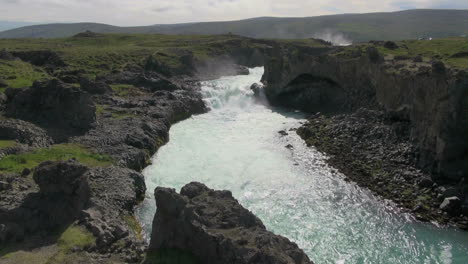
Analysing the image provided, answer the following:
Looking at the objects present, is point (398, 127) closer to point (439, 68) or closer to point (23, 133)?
point (439, 68)

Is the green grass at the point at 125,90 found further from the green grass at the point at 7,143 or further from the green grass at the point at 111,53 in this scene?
the green grass at the point at 7,143

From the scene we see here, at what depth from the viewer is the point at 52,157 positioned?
104 feet

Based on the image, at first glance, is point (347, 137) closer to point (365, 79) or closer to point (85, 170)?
point (365, 79)

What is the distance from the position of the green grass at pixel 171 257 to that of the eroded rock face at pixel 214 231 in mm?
201

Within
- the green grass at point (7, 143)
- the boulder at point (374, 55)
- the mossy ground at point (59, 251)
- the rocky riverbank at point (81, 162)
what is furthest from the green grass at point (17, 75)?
the boulder at point (374, 55)

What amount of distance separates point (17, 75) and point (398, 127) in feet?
168

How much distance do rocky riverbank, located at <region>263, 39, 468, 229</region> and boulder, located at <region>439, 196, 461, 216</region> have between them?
0.06m

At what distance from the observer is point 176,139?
48.4 meters

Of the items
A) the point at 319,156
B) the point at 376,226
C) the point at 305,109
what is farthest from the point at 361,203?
the point at 305,109

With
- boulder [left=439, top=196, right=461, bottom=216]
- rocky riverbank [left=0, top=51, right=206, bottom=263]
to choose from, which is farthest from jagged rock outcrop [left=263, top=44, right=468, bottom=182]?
rocky riverbank [left=0, top=51, right=206, bottom=263]

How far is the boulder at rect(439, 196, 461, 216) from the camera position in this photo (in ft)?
94.9

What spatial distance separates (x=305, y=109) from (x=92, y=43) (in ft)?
302

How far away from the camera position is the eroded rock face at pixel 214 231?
613 inches

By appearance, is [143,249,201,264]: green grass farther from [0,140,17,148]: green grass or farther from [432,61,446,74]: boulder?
[432,61,446,74]: boulder
